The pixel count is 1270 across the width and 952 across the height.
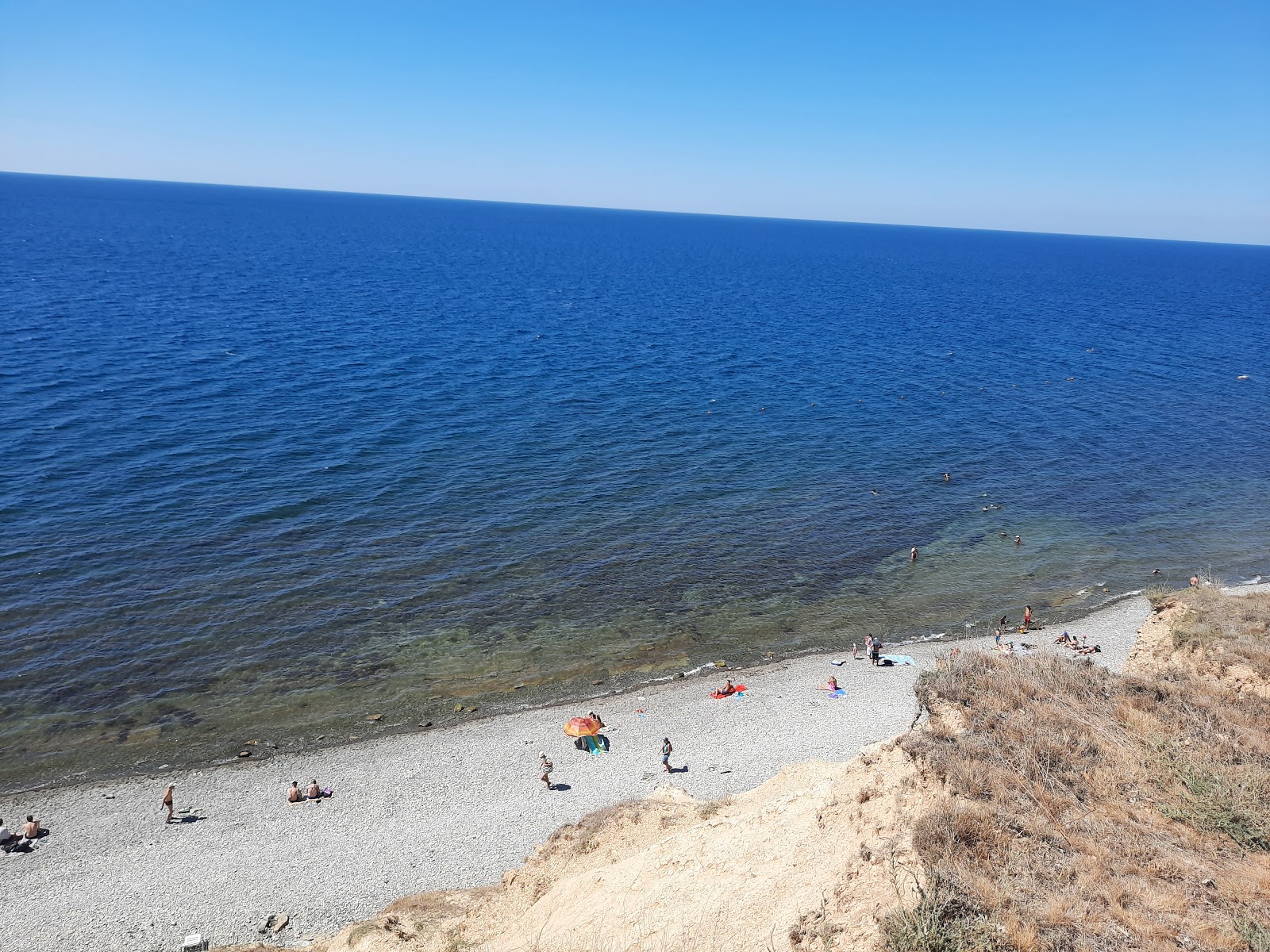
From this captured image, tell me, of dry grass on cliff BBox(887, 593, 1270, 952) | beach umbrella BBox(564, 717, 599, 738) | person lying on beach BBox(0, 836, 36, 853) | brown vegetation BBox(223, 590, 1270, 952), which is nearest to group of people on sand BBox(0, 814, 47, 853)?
person lying on beach BBox(0, 836, 36, 853)

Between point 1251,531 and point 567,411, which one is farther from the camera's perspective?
point 567,411

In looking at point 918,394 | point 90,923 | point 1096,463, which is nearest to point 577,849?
point 90,923

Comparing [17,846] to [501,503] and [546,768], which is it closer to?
[546,768]

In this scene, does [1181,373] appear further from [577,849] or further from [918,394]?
[577,849]

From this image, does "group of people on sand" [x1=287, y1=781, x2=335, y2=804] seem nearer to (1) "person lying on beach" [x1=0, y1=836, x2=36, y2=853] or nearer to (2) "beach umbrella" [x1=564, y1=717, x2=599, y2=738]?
(1) "person lying on beach" [x1=0, y1=836, x2=36, y2=853]

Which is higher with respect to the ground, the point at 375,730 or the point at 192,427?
the point at 192,427

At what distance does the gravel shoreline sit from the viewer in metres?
22.5

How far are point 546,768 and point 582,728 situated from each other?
8.16 ft

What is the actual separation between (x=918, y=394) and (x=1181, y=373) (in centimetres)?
4230

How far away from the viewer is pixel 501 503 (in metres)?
49.8

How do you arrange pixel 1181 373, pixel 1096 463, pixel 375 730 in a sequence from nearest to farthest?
pixel 375 730
pixel 1096 463
pixel 1181 373

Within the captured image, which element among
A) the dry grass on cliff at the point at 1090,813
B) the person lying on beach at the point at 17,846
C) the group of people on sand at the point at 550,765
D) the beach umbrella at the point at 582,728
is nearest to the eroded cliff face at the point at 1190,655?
the dry grass on cliff at the point at 1090,813

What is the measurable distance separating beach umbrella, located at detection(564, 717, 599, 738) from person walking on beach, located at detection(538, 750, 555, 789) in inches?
59.4

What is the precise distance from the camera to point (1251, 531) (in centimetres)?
5138
